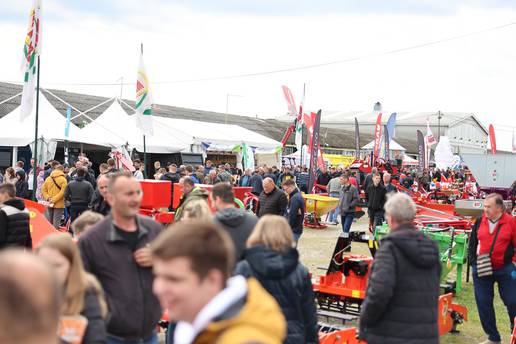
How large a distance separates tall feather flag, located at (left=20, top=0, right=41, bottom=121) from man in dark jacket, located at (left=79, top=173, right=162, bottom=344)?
8.59m

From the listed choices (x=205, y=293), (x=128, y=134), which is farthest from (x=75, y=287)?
(x=128, y=134)

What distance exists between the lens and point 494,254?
701 centimetres

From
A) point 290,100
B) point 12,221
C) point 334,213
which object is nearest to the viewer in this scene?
point 12,221

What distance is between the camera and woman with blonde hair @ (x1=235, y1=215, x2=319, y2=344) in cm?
406

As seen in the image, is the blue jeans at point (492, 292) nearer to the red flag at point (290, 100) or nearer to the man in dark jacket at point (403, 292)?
the man in dark jacket at point (403, 292)

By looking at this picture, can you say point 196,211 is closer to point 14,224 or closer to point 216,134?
point 14,224

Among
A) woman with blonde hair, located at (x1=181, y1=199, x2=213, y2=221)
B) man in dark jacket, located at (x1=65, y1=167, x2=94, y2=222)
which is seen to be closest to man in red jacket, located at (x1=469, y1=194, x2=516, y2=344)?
woman with blonde hair, located at (x1=181, y1=199, x2=213, y2=221)

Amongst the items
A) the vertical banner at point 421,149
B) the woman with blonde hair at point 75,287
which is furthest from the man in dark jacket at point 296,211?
the vertical banner at point 421,149

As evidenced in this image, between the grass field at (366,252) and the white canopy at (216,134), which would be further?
the white canopy at (216,134)

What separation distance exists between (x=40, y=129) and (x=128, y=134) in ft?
12.5

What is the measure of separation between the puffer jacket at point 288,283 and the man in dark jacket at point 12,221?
3201 millimetres

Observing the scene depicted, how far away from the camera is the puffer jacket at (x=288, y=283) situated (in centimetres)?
406

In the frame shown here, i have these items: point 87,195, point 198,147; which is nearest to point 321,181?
point 198,147

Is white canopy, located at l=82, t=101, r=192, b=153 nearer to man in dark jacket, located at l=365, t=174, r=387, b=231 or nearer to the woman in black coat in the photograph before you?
the woman in black coat
